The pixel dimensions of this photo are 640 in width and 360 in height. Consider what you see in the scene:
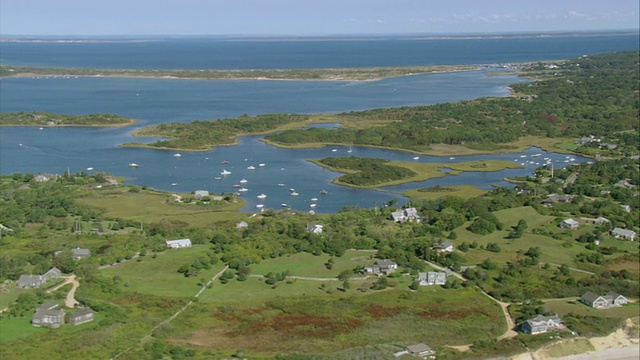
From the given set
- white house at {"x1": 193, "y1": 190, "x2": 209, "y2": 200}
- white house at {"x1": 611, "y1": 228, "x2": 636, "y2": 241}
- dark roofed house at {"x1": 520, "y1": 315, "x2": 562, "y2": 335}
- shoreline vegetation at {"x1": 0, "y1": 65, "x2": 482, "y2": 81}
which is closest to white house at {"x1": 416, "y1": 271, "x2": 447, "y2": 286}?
dark roofed house at {"x1": 520, "y1": 315, "x2": 562, "y2": 335}

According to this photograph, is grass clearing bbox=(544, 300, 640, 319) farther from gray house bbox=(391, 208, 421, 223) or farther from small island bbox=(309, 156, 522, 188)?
small island bbox=(309, 156, 522, 188)

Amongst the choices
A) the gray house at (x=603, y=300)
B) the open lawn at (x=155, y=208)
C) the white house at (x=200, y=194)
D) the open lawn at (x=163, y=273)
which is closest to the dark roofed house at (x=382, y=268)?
the open lawn at (x=163, y=273)

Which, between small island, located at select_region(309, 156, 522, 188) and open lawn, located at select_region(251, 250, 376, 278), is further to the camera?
small island, located at select_region(309, 156, 522, 188)

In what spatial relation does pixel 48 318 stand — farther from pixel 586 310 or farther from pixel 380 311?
pixel 586 310

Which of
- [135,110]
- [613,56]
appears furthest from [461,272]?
[613,56]

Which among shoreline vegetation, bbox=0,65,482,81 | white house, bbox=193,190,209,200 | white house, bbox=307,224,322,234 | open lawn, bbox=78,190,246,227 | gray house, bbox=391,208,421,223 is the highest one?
white house, bbox=307,224,322,234
